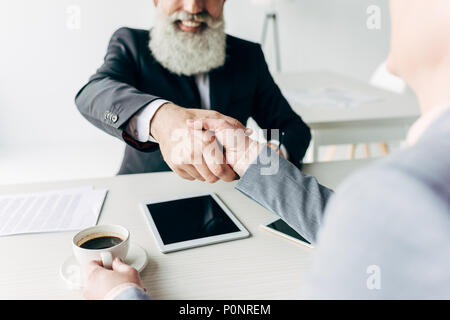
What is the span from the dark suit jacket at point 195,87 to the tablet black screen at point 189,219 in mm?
365

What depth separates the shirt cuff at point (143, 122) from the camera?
95 centimetres

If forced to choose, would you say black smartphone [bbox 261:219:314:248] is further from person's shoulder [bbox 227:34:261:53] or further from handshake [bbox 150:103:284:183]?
person's shoulder [bbox 227:34:261:53]

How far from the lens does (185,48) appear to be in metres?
1.35

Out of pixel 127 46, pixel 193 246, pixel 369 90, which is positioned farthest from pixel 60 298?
pixel 369 90

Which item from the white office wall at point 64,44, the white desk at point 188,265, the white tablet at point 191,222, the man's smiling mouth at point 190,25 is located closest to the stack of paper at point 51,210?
the white desk at point 188,265

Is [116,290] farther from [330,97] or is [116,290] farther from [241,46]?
[330,97]

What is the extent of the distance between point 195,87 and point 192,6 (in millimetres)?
272

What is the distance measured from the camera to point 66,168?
9.05 feet

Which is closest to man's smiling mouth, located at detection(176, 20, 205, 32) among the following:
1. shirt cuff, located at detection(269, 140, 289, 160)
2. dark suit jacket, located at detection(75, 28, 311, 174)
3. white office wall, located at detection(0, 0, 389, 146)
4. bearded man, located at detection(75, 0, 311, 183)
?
bearded man, located at detection(75, 0, 311, 183)

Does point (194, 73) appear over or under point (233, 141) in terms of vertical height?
over

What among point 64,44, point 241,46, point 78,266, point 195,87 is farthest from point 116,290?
point 64,44

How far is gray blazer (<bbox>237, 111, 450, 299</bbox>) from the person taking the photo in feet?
0.84

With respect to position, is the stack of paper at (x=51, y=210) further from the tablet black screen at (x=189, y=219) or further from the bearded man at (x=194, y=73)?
the bearded man at (x=194, y=73)
